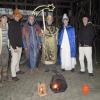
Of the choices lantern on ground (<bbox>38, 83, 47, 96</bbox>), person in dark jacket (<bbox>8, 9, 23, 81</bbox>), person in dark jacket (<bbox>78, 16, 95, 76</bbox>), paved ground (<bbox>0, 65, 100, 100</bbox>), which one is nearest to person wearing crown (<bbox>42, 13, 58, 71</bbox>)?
paved ground (<bbox>0, 65, 100, 100</bbox>)

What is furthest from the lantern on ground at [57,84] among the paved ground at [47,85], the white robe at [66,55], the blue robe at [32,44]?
the white robe at [66,55]

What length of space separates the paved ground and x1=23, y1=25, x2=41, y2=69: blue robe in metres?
0.49

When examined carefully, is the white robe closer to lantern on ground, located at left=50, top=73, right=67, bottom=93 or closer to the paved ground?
the paved ground

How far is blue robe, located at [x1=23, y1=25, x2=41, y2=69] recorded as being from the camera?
9938 millimetres

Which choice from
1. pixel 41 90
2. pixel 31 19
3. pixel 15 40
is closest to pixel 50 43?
pixel 31 19

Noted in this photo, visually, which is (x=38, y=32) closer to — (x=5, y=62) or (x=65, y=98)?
(x=5, y=62)

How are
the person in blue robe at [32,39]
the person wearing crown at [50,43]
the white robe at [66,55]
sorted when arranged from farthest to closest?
the white robe at [66,55], the person wearing crown at [50,43], the person in blue robe at [32,39]

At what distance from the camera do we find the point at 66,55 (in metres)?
10.3

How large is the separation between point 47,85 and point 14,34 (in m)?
1.66

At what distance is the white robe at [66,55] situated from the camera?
1021 cm

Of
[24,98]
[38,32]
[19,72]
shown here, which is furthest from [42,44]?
[24,98]

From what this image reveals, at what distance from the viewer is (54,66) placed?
10.4 metres

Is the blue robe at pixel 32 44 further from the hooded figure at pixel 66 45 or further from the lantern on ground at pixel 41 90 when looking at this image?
the lantern on ground at pixel 41 90

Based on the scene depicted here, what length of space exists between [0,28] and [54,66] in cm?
243
